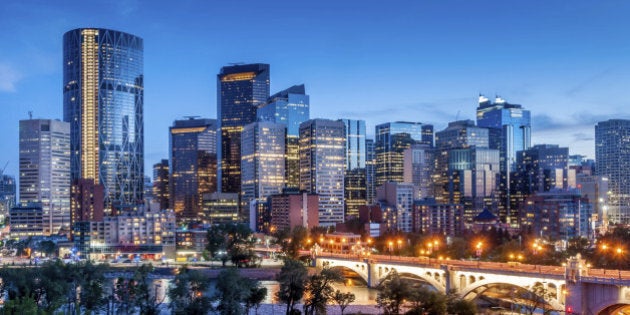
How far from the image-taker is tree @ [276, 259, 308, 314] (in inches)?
2391

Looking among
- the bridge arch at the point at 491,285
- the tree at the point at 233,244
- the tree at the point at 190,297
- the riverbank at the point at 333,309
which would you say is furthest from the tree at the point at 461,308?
the tree at the point at 233,244

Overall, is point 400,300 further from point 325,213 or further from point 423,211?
point 325,213

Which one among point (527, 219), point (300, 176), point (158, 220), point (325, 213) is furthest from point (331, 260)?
point (300, 176)

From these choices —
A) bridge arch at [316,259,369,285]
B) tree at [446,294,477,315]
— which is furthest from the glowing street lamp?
tree at [446,294,477,315]

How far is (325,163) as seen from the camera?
192625 mm

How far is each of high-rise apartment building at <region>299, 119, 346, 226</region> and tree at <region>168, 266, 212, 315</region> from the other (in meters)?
125

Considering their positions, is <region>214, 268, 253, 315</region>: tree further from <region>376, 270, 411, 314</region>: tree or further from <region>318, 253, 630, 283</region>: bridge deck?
<region>318, 253, 630, 283</region>: bridge deck

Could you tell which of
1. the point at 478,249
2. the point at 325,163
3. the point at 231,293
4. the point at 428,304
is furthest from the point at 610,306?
the point at 325,163

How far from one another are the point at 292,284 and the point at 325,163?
13228 centimetres

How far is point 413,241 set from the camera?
12175 cm

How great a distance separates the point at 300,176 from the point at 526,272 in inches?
5482

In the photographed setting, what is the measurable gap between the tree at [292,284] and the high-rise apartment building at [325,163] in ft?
401

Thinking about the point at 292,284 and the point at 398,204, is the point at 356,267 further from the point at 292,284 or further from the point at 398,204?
the point at 398,204

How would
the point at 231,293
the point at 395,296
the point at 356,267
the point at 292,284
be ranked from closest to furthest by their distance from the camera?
the point at 231,293 → the point at 395,296 → the point at 292,284 → the point at 356,267
